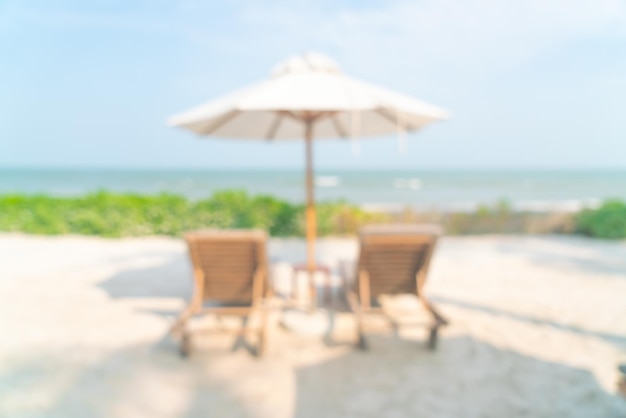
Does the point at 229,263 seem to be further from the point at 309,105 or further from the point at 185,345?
the point at 309,105

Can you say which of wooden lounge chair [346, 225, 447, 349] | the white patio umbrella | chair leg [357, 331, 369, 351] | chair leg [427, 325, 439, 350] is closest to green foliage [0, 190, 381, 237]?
the white patio umbrella

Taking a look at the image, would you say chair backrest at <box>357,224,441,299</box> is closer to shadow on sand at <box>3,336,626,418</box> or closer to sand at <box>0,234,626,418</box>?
sand at <box>0,234,626,418</box>

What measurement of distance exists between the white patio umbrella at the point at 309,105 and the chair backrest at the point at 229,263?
2.66 feet

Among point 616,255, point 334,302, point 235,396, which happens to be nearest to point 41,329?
point 235,396

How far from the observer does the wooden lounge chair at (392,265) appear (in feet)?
12.0

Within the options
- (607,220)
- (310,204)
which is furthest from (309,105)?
(607,220)

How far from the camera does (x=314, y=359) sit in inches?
130

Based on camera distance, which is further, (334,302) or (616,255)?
(616,255)

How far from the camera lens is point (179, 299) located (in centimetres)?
476

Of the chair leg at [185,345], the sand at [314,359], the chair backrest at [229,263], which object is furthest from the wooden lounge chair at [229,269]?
the sand at [314,359]

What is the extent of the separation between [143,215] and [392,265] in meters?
6.23

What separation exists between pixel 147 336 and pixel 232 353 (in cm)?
89

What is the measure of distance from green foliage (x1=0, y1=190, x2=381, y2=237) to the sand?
8.92 feet

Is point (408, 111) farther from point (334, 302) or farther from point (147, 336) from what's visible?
point (147, 336)
